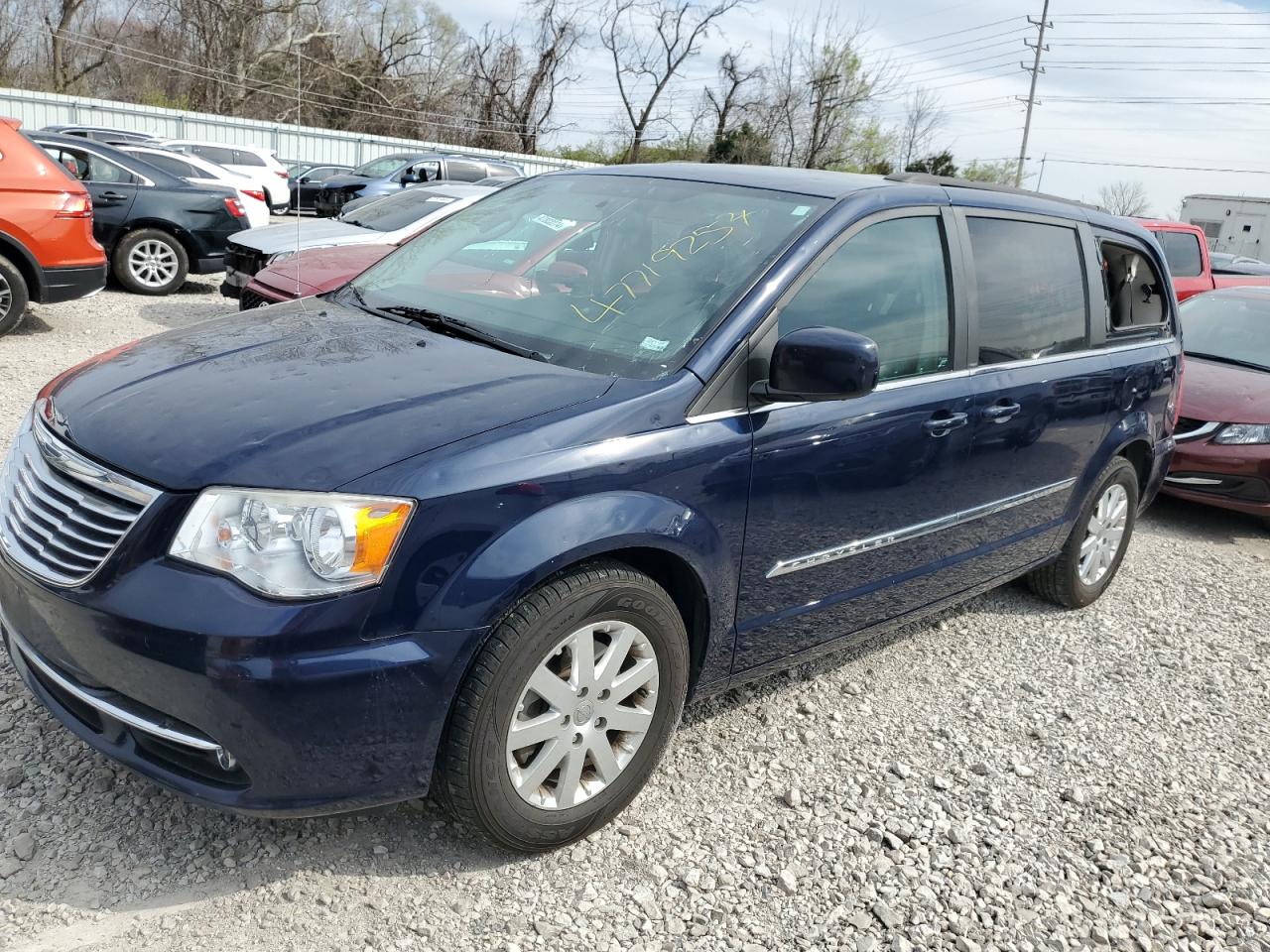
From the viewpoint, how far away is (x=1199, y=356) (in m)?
7.52

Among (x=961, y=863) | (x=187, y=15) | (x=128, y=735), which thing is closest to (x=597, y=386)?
(x=128, y=735)

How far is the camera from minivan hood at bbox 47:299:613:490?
229 centimetres

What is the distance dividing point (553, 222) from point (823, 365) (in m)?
1.35

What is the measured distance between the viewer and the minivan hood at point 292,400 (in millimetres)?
2289

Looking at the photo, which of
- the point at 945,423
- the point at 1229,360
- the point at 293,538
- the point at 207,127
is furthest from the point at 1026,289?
the point at 207,127

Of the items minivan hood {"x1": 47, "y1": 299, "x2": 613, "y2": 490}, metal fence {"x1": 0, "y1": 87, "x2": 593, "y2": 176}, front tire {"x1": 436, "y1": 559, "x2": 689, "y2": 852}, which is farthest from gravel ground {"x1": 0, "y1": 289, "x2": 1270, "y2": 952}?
metal fence {"x1": 0, "y1": 87, "x2": 593, "y2": 176}

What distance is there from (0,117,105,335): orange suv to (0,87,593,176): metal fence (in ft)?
71.5

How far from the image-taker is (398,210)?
10203mm

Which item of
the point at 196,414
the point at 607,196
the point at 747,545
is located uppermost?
the point at 607,196

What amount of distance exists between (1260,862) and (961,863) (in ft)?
3.15

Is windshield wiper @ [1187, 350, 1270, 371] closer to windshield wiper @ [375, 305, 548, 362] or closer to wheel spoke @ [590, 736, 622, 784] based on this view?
windshield wiper @ [375, 305, 548, 362]

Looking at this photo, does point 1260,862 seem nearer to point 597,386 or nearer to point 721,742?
point 721,742

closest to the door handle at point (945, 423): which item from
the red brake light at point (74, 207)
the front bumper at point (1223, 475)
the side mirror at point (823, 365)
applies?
the side mirror at point (823, 365)

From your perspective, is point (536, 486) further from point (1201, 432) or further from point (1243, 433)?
point (1243, 433)
